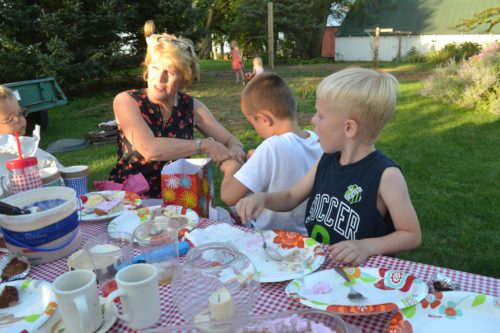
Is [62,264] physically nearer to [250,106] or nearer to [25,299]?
[25,299]

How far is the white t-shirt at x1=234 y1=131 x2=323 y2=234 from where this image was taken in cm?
211

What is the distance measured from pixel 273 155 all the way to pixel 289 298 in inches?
40.1

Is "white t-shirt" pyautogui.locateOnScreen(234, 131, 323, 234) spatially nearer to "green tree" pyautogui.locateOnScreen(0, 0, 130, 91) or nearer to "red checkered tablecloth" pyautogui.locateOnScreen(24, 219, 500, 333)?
"red checkered tablecloth" pyautogui.locateOnScreen(24, 219, 500, 333)

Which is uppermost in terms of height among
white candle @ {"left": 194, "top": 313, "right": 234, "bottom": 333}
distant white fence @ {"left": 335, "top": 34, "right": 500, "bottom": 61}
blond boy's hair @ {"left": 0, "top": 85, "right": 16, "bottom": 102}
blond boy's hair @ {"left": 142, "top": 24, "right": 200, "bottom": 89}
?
distant white fence @ {"left": 335, "top": 34, "right": 500, "bottom": 61}

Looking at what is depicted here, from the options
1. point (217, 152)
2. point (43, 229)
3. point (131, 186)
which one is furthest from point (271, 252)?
point (131, 186)

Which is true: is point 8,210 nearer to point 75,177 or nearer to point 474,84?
point 75,177

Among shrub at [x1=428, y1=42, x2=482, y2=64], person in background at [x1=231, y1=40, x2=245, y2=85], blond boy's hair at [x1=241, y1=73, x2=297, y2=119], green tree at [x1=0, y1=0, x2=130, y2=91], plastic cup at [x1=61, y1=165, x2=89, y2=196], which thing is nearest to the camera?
plastic cup at [x1=61, y1=165, x2=89, y2=196]

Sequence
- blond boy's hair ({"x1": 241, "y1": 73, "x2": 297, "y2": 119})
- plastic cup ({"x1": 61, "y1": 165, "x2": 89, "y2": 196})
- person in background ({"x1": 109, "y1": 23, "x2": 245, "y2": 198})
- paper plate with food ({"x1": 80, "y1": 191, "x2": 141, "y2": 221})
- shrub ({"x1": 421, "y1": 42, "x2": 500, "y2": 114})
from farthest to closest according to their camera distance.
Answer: shrub ({"x1": 421, "y1": 42, "x2": 500, "y2": 114})
person in background ({"x1": 109, "y1": 23, "x2": 245, "y2": 198})
blond boy's hair ({"x1": 241, "y1": 73, "x2": 297, "y2": 119})
plastic cup ({"x1": 61, "y1": 165, "x2": 89, "y2": 196})
paper plate with food ({"x1": 80, "y1": 191, "x2": 141, "y2": 221})

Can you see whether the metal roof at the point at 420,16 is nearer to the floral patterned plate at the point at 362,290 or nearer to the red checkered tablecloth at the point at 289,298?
the red checkered tablecloth at the point at 289,298

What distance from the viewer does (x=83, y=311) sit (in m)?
0.98

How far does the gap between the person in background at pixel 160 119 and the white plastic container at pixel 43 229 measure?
3.45ft

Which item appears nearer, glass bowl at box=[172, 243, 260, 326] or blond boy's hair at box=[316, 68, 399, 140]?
glass bowl at box=[172, 243, 260, 326]

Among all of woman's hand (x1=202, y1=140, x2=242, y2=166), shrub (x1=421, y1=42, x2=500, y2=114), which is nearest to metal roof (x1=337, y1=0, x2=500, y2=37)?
shrub (x1=421, y1=42, x2=500, y2=114)

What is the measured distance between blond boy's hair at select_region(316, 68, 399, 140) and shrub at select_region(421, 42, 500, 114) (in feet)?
24.2
